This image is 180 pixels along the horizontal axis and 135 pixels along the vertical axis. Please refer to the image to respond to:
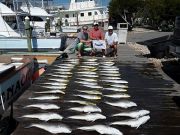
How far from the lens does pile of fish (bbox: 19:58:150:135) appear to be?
6352 mm

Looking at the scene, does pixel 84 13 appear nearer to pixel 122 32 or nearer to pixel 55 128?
pixel 122 32

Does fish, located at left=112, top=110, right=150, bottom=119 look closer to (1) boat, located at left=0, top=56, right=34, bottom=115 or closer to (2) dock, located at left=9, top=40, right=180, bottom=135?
(2) dock, located at left=9, top=40, right=180, bottom=135

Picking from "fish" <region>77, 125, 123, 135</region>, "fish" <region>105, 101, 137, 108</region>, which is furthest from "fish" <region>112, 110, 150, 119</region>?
"fish" <region>77, 125, 123, 135</region>

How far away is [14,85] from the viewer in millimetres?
9766

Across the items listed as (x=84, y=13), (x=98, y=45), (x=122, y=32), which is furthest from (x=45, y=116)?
(x=84, y=13)

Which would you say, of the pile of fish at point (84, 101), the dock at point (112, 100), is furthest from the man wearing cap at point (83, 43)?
the pile of fish at point (84, 101)

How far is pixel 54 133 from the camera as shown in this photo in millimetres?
5961

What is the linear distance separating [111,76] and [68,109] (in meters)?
3.68

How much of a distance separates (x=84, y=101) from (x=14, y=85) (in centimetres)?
251

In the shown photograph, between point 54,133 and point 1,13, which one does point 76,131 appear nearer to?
point 54,133

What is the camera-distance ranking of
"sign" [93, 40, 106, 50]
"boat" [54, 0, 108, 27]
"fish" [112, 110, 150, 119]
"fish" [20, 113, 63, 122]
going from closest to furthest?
"fish" [20, 113, 63, 122], "fish" [112, 110, 150, 119], "sign" [93, 40, 106, 50], "boat" [54, 0, 108, 27]

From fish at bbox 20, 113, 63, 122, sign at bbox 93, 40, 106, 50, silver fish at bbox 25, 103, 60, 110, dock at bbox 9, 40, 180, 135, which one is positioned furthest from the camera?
sign at bbox 93, 40, 106, 50

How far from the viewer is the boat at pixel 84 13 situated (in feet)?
195

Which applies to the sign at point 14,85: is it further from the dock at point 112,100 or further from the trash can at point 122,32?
the trash can at point 122,32
